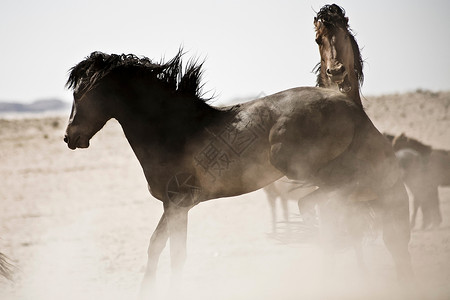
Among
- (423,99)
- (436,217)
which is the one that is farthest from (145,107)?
(423,99)

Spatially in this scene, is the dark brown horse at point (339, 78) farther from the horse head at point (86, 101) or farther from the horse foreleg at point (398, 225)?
the horse head at point (86, 101)

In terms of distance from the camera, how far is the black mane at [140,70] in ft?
19.0

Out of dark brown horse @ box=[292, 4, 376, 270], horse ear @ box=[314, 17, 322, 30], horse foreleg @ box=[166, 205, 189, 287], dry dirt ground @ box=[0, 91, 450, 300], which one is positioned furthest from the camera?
dry dirt ground @ box=[0, 91, 450, 300]

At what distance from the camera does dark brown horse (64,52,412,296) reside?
17.5ft

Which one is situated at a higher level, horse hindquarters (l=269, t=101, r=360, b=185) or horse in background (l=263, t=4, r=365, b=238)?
horse in background (l=263, t=4, r=365, b=238)

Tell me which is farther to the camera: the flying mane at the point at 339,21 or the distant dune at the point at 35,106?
the distant dune at the point at 35,106

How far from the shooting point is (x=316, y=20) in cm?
619

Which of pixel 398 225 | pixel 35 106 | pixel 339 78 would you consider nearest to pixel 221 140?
pixel 339 78

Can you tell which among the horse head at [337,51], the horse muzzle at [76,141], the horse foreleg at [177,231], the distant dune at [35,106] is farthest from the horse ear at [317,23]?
the distant dune at [35,106]

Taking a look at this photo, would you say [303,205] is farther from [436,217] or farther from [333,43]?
[436,217]

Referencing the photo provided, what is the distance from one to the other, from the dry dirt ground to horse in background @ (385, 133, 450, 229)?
0.56 metres

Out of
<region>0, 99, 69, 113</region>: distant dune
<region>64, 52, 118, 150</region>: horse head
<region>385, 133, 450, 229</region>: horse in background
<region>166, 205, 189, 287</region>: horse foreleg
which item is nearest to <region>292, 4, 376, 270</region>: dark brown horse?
<region>166, 205, 189, 287</region>: horse foreleg

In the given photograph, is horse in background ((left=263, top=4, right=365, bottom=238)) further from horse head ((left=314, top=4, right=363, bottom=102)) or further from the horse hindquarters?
the horse hindquarters

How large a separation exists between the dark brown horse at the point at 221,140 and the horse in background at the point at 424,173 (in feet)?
15.7
